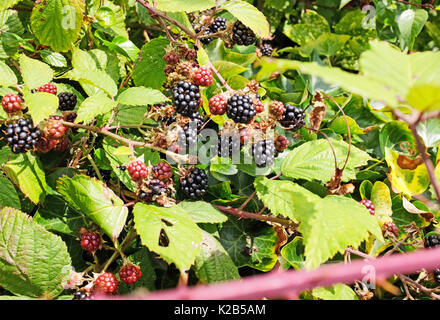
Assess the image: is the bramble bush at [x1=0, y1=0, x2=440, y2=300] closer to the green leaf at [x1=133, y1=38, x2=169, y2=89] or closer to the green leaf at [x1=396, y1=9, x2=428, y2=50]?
the green leaf at [x1=133, y1=38, x2=169, y2=89]

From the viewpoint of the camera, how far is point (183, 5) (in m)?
1.08

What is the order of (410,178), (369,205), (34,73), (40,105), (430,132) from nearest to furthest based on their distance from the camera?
(40,105)
(34,73)
(369,205)
(410,178)
(430,132)

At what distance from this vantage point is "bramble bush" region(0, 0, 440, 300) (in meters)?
0.90

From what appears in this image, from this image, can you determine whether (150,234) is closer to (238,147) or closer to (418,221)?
(238,147)

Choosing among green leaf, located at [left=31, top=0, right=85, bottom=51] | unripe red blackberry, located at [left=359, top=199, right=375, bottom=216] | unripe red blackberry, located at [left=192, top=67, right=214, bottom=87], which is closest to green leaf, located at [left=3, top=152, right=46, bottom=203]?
green leaf, located at [left=31, top=0, right=85, bottom=51]

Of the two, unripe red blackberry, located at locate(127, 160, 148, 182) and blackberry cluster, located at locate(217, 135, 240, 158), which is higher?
unripe red blackberry, located at locate(127, 160, 148, 182)

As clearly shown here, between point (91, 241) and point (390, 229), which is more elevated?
point (91, 241)

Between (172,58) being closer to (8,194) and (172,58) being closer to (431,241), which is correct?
(8,194)

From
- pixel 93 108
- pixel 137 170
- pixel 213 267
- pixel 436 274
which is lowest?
pixel 436 274

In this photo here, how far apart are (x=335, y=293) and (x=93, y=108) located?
0.77m

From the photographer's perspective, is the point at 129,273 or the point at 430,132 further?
the point at 430,132

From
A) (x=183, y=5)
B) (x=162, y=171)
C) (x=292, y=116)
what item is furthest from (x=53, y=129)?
(x=292, y=116)

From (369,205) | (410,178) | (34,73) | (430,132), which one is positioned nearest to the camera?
(34,73)

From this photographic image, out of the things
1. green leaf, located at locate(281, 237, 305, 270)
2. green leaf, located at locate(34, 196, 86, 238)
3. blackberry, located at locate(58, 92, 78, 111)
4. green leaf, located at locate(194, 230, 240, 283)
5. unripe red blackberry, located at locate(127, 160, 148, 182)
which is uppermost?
blackberry, located at locate(58, 92, 78, 111)
